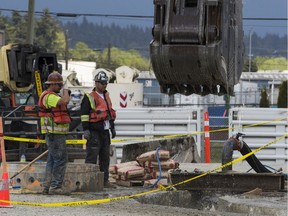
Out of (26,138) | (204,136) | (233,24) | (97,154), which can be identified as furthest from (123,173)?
(204,136)

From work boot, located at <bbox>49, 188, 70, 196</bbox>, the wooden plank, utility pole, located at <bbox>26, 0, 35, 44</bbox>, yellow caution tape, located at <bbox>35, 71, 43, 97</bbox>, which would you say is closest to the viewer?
work boot, located at <bbox>49, 188, 70, 196</bbox>

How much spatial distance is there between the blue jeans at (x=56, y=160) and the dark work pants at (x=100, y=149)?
1.33 meters

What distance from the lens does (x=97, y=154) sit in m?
16.6

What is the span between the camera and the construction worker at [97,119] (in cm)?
1614

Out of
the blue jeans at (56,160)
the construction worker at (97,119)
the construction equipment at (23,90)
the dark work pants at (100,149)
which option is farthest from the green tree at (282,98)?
the blue jeans at (56,160)

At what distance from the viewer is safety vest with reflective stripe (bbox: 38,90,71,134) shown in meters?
14.9

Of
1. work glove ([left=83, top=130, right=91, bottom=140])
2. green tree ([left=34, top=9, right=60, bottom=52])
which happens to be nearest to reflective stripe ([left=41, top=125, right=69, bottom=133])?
work glove ([left=83, top=130, right=91, bottom=140])

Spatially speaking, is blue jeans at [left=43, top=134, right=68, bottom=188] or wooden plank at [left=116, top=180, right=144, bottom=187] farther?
wooden plank at [left=116, top=180, right=144, bottom=187]

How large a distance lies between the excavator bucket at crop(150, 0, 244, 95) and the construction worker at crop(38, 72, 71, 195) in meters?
2.13

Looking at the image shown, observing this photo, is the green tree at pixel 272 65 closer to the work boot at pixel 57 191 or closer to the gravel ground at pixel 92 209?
the work boot at pixel 57 191

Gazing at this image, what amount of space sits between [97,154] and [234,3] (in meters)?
4.14

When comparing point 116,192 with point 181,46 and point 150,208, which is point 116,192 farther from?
point 181,46

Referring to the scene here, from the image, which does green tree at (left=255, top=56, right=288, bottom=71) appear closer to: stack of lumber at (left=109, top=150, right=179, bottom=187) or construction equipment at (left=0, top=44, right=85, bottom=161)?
construction equipment at (left=0, top=44, right=85, bottom=161)

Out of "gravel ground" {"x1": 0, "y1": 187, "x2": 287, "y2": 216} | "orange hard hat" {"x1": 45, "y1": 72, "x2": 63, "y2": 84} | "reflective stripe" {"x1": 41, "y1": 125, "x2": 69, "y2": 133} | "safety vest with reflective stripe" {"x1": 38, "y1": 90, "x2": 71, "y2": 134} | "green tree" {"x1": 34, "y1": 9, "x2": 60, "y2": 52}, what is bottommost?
"gravel ground" {"x1": 0, "y1": 187, "x2": 287, "y2": 216}
